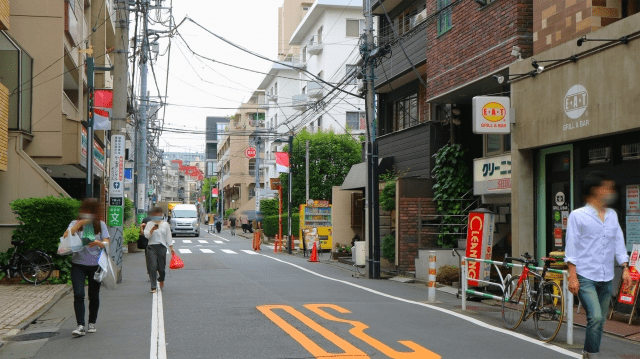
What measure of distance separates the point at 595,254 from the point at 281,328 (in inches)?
173

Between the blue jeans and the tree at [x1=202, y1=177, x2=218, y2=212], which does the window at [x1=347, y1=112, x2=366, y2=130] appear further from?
the tree at [x1=202, y1=177, x2=218, y2=212]

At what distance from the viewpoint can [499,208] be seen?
19.3 meters

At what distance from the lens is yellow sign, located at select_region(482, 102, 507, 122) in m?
14.7

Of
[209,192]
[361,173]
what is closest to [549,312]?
[361,173]

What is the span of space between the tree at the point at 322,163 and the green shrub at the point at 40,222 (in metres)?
30.7

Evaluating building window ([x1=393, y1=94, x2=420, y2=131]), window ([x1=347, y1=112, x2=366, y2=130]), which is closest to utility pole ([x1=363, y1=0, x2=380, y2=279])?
building window ([x1=393, y1=94, x2=420, y2=131])

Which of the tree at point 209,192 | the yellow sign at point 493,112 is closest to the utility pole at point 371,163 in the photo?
the yellow sign at point 493,112

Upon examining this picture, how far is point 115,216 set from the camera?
1895cm

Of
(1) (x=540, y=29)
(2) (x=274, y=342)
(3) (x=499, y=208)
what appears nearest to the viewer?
(2) (x=274, y=342)

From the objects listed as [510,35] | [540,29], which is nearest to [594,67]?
[540,29]

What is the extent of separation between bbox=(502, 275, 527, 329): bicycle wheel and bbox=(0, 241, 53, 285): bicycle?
1084 cm

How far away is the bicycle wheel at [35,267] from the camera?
16188 mm

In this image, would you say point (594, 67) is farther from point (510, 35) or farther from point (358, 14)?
point (358, 14)

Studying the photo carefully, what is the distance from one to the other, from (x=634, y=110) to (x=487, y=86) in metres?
6.80
